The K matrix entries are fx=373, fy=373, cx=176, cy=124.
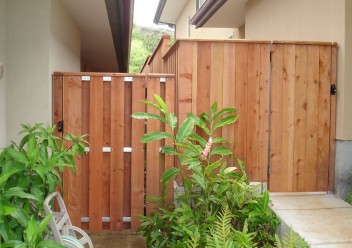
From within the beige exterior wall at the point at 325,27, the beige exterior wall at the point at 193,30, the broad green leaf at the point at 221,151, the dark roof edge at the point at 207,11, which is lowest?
the broad green leaf at the point at 221,151

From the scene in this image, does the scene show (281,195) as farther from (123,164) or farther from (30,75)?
(30,75)

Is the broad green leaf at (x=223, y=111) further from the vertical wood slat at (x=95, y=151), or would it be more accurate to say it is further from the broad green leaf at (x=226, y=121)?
the vertical wood slat at (x=95, y=151)

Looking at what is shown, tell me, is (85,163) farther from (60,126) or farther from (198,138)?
(198,138)

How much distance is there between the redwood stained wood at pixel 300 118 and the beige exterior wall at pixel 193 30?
6.19 metres

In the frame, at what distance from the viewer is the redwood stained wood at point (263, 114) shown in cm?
443

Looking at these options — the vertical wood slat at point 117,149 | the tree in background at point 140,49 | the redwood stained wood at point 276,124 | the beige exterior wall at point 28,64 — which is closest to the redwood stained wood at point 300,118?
the redwood stained wood at point 276,124

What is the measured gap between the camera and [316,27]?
506 cm

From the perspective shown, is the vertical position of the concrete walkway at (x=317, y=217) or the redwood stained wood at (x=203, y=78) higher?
the redwood stained wood at (x=203, y=78)

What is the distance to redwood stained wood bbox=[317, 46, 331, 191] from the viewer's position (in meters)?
4.45

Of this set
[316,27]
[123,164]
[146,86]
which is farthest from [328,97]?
[123,164]

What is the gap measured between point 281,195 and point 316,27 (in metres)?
2.34

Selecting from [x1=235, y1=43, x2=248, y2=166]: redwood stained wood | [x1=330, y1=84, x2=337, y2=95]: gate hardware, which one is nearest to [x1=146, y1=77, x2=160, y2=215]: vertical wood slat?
[x1=235, y1=43, x2=248, y2=166]: redwood stained wood

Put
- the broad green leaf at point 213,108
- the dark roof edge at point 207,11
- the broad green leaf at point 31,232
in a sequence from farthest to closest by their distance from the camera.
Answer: the dark roof edge at point 207,11
the broad green leaf at point 213,108
the broad green leaf at point 31,232

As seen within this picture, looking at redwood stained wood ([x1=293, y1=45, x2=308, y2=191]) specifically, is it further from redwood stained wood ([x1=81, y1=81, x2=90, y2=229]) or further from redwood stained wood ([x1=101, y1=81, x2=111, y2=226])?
redwood stained wood ([x1=81, y1=81, x2=90, y2=229])
